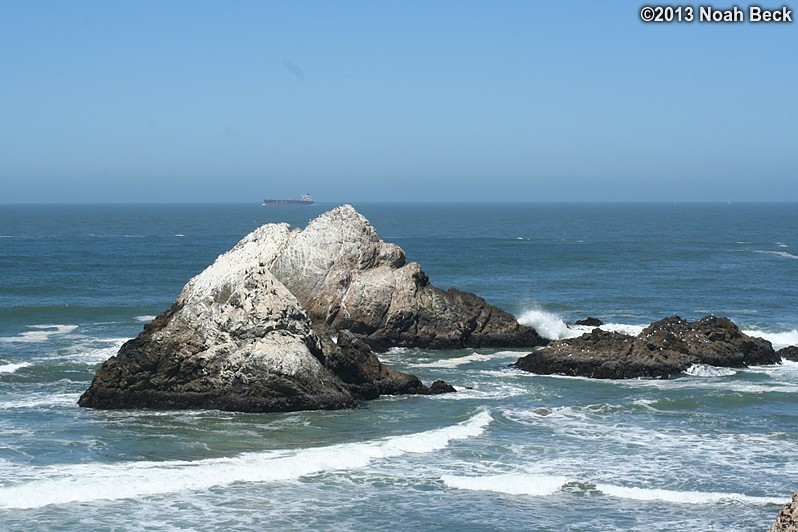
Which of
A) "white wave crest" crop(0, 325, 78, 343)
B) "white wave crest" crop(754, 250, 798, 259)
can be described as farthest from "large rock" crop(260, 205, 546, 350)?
"white wave crest" crop(754, 250, 798, 259)

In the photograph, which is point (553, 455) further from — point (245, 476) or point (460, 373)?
point (460, 373)

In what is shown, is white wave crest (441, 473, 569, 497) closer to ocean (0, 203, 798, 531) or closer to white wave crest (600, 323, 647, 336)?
ocean (0, 203, 798, 531)

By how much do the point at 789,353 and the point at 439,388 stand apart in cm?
1391

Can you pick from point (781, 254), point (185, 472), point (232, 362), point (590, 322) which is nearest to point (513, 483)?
point (185, 472)

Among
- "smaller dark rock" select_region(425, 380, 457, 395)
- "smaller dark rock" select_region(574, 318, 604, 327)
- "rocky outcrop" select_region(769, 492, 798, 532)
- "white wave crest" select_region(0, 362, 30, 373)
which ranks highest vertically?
"rocky outcrop" select_region(769, 492, 798, 532)

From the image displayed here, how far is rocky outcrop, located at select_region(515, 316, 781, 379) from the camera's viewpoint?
117 ft

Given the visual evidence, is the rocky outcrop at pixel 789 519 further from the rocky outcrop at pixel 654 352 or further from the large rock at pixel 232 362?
the rocky outcrop at pixel 654 352

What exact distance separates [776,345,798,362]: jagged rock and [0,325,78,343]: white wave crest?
2570 centimetres

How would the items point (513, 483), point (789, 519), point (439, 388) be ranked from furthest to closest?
point (439, 388) → point (513, 483) → point (789, 519)

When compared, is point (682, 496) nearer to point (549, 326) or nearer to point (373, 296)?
point (373, 296)

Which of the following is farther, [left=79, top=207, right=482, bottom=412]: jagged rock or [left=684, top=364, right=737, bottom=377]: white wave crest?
[left=684, top=364, right=737, bottom=377]: white wave crest

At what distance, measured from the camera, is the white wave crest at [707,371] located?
35906 millimetres

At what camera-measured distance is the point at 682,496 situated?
22031 millimetres

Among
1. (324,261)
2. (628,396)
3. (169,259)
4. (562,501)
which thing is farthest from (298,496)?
(169,259)
